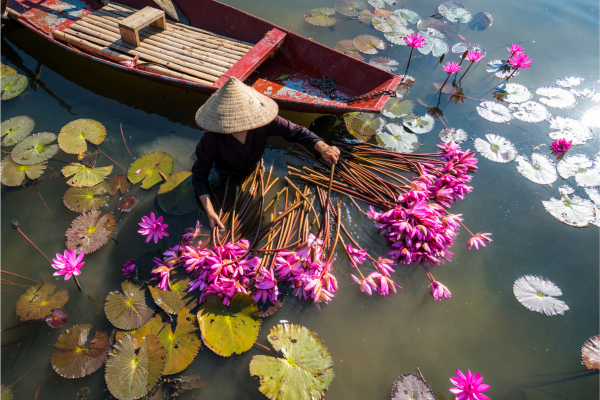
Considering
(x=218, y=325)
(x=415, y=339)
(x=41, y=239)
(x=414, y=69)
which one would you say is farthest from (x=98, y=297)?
(x=414, y=69)

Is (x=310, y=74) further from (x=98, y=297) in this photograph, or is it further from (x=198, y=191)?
(x=98, y=297)

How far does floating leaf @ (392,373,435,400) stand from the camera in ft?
7.47

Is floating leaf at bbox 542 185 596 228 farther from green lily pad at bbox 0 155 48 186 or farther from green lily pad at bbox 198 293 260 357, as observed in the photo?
green lily pad at bbox 0 155 48 186

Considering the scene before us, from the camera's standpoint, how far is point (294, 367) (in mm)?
2238

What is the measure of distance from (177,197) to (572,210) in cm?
429

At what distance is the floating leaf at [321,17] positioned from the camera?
18.1 feet

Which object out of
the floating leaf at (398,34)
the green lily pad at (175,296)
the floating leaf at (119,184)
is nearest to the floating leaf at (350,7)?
the floating leaf at (398,34)

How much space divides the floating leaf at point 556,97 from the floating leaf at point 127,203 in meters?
5.59

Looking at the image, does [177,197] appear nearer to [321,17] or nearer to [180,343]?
→ [180,343]

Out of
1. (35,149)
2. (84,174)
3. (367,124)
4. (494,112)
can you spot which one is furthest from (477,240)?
(35,149)

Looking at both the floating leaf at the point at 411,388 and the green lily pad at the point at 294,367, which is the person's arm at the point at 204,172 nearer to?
the green lily pad at the point at 294,367

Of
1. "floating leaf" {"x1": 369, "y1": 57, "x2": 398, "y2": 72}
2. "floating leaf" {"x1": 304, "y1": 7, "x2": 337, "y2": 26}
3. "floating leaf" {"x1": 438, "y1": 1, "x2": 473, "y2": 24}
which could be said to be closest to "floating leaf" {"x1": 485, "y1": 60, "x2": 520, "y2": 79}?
"floating leaf" {"x1": 438, "y1": 1, "x2": 473, "y2": 24}

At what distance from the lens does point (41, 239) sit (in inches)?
118

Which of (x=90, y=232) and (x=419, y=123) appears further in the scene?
(x=419, y=123)
